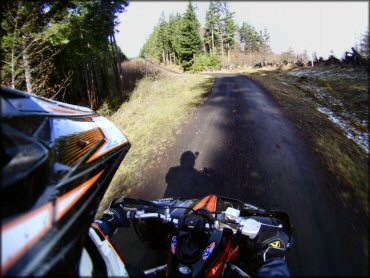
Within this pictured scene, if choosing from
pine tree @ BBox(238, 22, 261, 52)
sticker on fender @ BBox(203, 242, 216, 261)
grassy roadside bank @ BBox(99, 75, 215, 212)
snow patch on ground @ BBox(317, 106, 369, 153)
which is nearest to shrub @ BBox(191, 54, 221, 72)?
grassy roadside bank @ BBox(99, 75, 215, 212)

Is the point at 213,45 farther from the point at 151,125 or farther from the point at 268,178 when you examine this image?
the point at 268,178

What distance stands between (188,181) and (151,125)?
5127mm

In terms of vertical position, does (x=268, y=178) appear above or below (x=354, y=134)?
below

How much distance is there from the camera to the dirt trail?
6.17 ft

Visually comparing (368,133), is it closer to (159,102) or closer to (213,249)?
(213,249)

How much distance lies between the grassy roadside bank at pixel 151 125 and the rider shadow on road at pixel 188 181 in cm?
93

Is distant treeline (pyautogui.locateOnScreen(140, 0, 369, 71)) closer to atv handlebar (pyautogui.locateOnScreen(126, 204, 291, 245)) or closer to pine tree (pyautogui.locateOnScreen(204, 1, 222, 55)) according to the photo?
pine tree (pyautogui.locateOnScreen(204, 1, 222, 55))

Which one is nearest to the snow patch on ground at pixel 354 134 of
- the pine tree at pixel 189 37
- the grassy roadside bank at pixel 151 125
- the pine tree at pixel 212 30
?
the grassy roadside bank at pixel 151 125

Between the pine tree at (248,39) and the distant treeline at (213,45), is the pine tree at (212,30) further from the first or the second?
the pine tree at (248,39)

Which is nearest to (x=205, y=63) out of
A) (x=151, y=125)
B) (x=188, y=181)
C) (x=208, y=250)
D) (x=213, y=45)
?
(x=213, y=45)

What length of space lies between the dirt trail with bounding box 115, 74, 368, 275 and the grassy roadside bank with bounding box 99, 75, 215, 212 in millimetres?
468

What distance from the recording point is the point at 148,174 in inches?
289

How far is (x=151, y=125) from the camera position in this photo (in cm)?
1124

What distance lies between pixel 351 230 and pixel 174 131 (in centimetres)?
823
